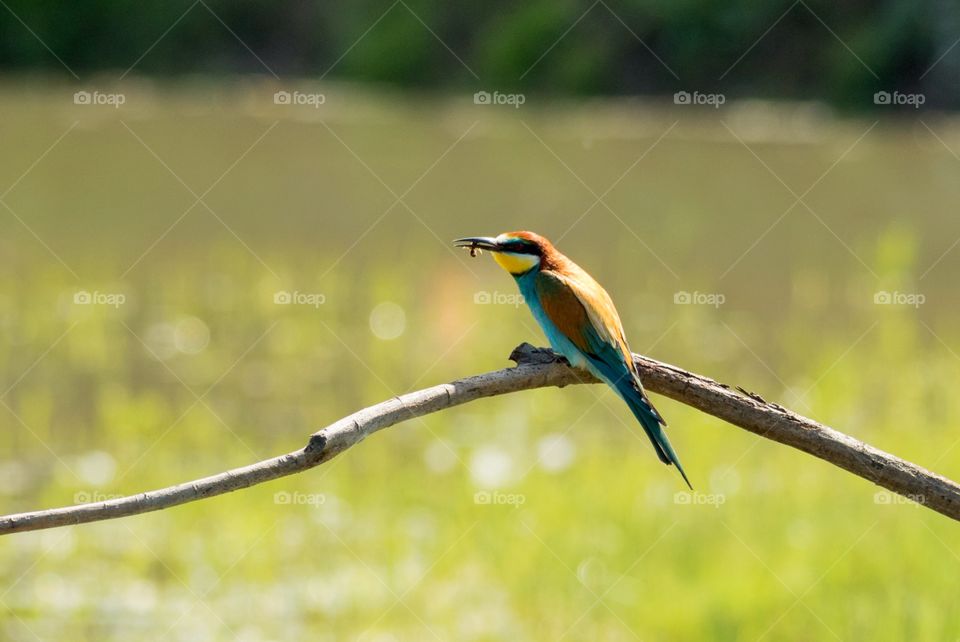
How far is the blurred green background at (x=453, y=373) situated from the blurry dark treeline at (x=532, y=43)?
3.25 feet

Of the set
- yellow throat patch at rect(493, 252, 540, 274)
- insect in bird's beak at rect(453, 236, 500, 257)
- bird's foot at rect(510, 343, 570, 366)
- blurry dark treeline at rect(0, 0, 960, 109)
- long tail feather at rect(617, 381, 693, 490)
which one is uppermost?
blurry dark treeline at rect(0, 0, 960, 109)

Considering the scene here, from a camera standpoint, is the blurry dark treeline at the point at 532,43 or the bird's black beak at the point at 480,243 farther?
the blurry dark treeline at the point at 532,43

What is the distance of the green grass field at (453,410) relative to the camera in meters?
5.12

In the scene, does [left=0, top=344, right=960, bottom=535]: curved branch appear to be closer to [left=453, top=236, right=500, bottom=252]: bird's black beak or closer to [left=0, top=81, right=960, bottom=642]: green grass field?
[left=453, top=236, right=500, bottom=252]: bird's black beak

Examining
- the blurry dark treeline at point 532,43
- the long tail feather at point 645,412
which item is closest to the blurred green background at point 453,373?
the blurry dark treeline at point 532,43

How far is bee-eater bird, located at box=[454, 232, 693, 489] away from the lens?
3.24 metres

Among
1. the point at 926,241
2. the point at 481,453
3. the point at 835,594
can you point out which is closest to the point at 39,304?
the point at 481,453

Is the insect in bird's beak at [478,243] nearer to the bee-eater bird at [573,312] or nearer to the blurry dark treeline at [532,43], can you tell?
the bee-eater bird at [573,312]

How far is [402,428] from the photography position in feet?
23.8

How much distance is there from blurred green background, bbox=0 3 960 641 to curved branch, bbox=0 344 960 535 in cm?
200

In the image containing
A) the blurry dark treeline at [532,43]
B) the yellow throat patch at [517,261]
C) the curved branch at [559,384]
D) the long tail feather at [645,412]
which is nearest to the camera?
the curved branch at [559,384]

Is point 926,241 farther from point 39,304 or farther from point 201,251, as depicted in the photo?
point 39,304

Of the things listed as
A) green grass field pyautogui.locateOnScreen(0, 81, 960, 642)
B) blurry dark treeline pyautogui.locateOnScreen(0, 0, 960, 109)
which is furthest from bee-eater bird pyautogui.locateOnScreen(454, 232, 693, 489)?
blurry dark treeline pyautogui.locateOnScreen(0, 0, 960, 109)

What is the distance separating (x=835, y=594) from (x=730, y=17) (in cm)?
1799
